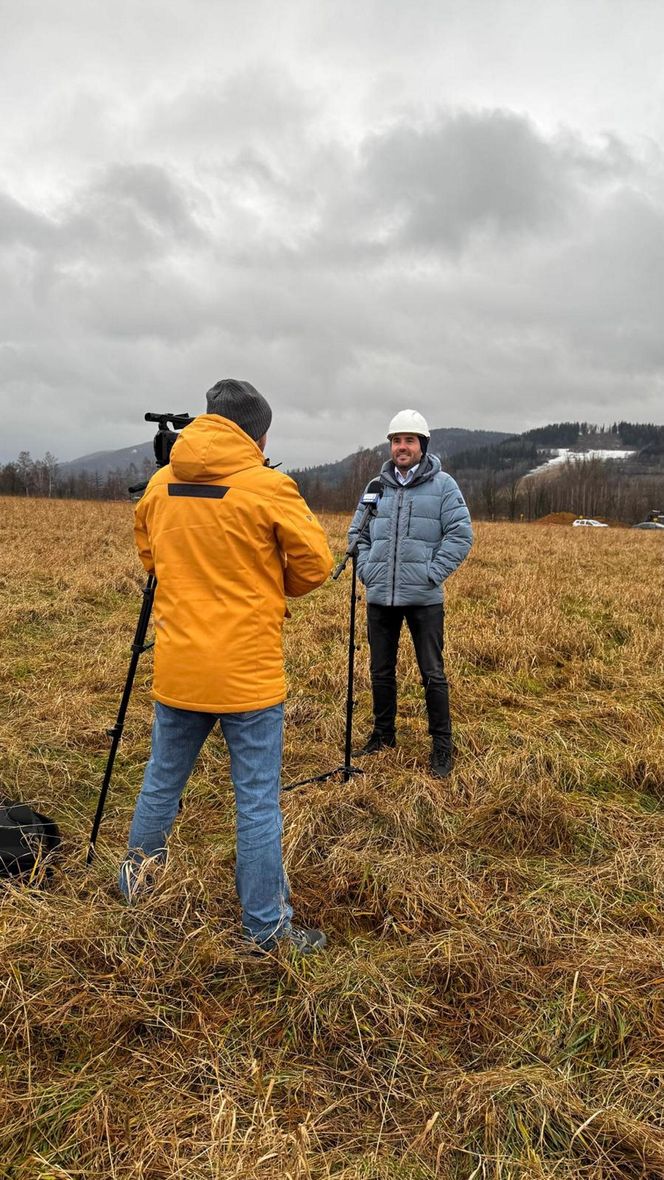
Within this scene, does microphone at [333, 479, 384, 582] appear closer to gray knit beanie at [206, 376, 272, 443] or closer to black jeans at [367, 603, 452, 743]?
black jeans at [367, 603, 452, 743]

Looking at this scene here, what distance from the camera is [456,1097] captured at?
207 centimetres

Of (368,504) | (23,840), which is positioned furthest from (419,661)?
(23,840)

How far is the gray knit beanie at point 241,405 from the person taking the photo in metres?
2.63

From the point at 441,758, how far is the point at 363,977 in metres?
2.42

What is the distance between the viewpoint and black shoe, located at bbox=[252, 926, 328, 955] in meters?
2.65

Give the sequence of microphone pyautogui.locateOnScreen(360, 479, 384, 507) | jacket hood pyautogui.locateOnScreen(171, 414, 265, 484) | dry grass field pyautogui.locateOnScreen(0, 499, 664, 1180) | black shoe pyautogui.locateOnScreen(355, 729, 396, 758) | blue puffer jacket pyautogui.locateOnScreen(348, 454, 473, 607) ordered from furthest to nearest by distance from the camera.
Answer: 1. black shoe pyautogui.locateOnScreen(355, 729, 396, 758)
2. microphone pyautogui.locateOnScreen(360, 479, 384, 507)
3. blue puffer jacket pyautogui.locateOnScreen(348, 454, 473, 607)
4. jacket hood pyautogui.locateOnScreen(171, 414, 265, 484)
5. dry grass field pyautogui.locateOnScreen(0, 499, 664, 1180)

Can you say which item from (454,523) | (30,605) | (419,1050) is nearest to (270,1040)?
(419,1050)

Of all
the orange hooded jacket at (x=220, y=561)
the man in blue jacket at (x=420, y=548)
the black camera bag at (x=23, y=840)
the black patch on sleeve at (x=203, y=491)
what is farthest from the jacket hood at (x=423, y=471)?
the black camera bag at (x=23, y=840)

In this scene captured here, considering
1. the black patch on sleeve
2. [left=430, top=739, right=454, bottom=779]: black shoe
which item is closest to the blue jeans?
the black patch on sleeve

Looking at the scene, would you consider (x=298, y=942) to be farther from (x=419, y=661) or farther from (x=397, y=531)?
(x=397, y=531)

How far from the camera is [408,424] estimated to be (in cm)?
478

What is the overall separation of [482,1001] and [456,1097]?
1.74ft

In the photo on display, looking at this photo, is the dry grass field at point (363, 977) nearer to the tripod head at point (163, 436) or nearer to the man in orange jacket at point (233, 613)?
the man in orange jacket at point (233, 613)

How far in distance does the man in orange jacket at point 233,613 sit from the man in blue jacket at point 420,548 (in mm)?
2137
